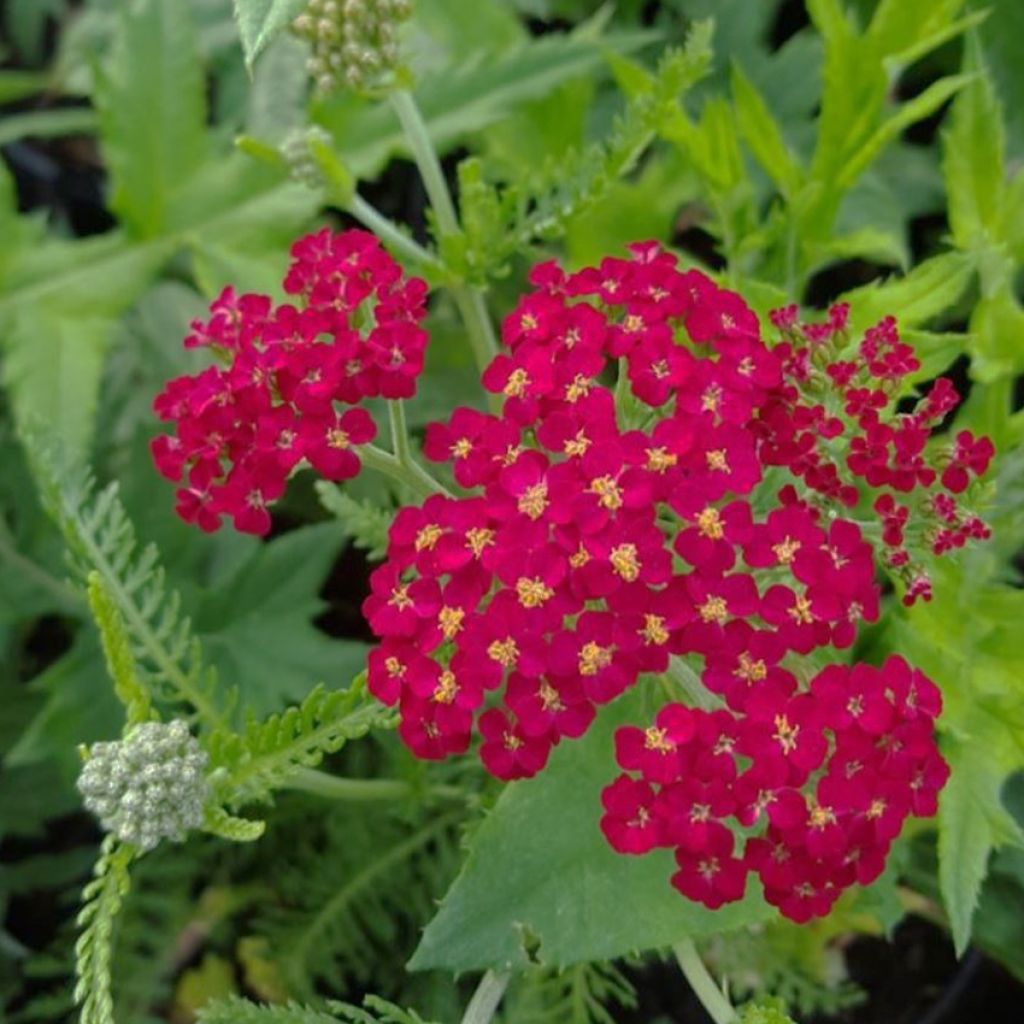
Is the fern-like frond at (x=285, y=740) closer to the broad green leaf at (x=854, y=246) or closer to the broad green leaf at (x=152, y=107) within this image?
the broad green leaf at (x=854, y=246)

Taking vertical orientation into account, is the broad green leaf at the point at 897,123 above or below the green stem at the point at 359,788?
above

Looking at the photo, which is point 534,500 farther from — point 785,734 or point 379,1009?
point 379,1009

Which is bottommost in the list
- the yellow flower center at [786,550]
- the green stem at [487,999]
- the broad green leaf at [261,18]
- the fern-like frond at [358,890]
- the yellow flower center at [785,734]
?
the fern-like frond at [358,890]

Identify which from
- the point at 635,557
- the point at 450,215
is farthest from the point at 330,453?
the point at 450,215

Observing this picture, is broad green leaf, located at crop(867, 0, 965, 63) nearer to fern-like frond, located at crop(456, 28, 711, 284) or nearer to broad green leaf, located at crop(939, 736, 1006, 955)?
fern-like frond, located at crop(456, 28, 711, 284)

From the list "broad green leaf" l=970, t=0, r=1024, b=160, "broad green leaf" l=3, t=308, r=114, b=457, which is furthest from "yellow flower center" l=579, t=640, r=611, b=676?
"broad green leaf" l=970, t=0, r=1024, b=160

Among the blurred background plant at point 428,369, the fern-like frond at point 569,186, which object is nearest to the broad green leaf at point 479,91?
the blurred background plant at point 428,369

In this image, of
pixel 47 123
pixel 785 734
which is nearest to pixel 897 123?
pixel 785 734
